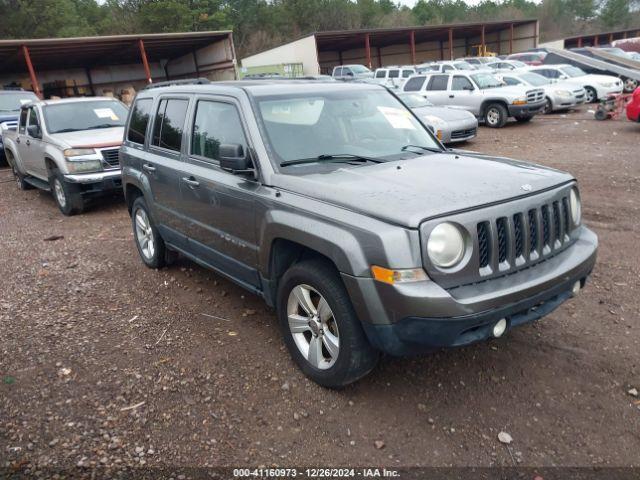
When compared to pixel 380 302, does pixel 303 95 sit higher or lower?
higher

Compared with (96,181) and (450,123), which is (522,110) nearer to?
(450,123)

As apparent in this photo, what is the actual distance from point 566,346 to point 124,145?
4794mm

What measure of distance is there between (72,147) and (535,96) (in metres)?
12.8

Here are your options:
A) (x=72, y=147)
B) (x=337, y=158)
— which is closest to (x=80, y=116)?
(x=72, y=147)

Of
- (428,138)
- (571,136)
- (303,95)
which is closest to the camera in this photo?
(303,95)

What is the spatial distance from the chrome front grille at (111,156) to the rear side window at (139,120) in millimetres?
2831

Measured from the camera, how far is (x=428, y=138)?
4.28m

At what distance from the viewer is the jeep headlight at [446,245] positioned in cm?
266

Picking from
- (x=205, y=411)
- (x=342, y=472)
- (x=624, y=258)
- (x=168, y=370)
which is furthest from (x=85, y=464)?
(x=624, y=258)

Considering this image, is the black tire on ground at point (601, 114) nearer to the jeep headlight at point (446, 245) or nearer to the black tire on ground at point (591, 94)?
the black tire on ground at point (591, 94)

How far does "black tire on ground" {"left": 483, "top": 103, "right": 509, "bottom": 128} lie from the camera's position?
14961mm

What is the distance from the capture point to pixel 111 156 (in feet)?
26.9

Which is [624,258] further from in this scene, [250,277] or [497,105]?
[497,105]

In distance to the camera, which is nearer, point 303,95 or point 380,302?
point 380,302
